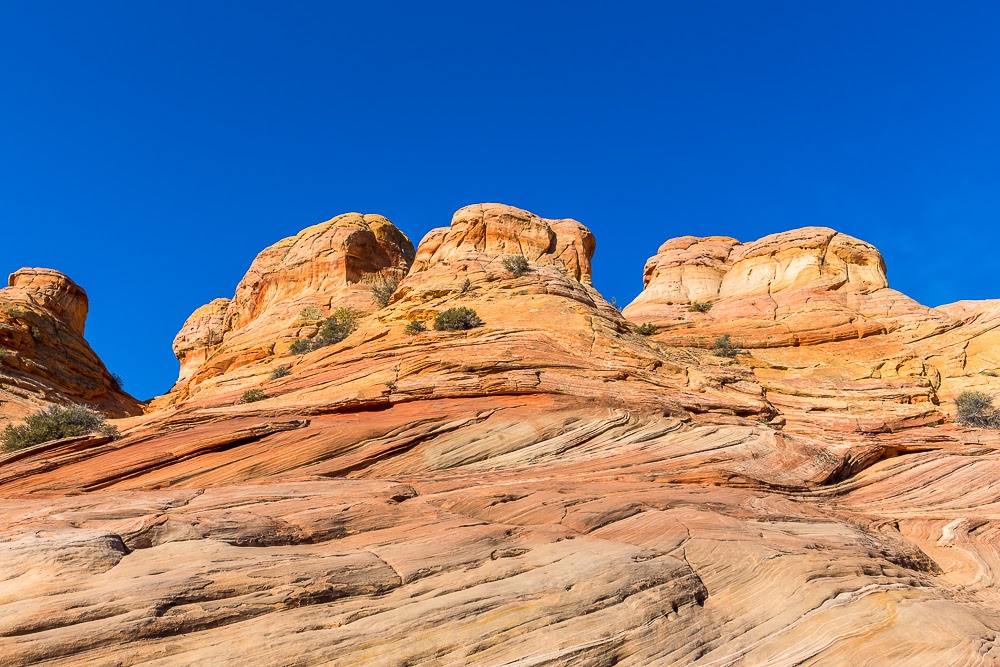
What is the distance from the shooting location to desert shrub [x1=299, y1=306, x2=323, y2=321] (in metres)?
39.7

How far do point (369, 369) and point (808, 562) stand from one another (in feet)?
43.4

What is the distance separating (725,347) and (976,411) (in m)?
10.4

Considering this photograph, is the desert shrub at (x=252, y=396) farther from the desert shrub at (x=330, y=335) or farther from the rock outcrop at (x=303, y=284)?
the rock outcrop at (x=303, y=284)

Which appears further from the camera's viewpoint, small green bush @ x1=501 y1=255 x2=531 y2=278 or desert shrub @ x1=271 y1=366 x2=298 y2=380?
small green bush @ x1=501 y1=255 x2=531 y2=278

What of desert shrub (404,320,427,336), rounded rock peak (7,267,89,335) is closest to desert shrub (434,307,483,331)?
→ desert shrub (404,320,427,336)

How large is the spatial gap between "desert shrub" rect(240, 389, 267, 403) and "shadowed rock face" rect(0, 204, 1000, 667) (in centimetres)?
83

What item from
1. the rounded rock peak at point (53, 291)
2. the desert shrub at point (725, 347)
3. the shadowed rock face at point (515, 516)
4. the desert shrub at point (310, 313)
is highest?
the rounded rock peak at point (53, 291)

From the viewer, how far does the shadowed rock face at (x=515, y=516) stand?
7965 millimetres

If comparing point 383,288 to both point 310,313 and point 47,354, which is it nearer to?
point 310,313

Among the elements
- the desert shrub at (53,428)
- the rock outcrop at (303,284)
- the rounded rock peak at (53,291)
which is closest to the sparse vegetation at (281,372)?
the desert shrub at (53,428)

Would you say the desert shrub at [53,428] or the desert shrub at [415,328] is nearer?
the desert shrub at [53,428]

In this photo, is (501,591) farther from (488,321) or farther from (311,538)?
(488,321)

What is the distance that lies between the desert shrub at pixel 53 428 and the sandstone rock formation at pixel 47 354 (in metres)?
15.7

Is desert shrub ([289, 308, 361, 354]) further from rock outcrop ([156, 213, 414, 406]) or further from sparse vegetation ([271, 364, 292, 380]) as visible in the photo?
sparse vegetation ([271, 364, 292, 380])
